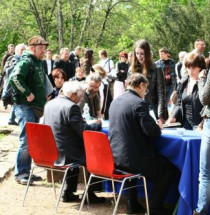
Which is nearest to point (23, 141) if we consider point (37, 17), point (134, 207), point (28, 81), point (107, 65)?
point (28, 81)

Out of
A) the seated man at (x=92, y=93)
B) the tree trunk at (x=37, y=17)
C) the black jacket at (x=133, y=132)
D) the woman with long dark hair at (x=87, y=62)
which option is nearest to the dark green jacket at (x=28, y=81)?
the seated man at (x=92, y=93)

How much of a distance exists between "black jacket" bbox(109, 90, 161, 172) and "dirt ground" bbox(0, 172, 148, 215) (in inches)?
32.4

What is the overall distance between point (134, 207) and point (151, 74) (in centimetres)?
197

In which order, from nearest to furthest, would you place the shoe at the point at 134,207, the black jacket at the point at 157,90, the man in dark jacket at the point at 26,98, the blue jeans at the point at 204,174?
the blue jeans at the point at 204,174, the shoe at the point at 134,207, the black jacket at the point at 157,90, the man in dark jacket at the point at 26,98

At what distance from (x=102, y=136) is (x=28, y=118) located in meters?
2.42

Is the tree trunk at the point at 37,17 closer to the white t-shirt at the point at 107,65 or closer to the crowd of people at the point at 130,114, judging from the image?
the white t-shirt at the point at 107,65

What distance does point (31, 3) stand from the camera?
1364 inches

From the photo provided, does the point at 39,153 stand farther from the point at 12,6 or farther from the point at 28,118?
the point at 12,6

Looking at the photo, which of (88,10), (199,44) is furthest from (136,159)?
(88,10)

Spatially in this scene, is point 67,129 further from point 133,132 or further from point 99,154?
point 133,132

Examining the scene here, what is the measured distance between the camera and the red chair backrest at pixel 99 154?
6.28 m

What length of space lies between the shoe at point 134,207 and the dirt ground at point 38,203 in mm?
129

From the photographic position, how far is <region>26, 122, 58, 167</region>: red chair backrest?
22.8 ft

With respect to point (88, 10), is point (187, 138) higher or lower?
lower
